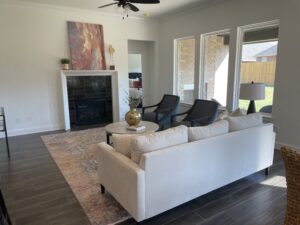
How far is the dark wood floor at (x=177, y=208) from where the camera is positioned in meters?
2.26

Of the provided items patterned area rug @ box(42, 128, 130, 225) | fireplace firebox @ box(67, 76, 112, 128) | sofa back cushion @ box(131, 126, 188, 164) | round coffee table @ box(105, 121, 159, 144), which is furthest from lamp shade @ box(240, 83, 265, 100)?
fireplace firebox @ box(67, 76, 112, 128)

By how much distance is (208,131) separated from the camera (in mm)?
2514

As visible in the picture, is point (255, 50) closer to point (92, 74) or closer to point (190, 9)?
point (190, 9)

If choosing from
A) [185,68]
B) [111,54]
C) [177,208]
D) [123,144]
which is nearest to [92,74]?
[111,54]

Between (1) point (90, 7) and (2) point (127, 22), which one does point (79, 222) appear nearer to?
(1) point (90, 7)

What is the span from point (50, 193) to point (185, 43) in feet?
17.4

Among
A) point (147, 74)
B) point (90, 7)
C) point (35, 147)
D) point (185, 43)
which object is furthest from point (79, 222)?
point (147, 74)

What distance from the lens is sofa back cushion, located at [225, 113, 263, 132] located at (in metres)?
2.79

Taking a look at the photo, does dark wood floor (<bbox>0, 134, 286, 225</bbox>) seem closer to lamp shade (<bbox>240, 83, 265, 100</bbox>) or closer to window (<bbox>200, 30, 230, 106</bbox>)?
lamp shade (<bbox>240, 83, 265, 100</bbox>)

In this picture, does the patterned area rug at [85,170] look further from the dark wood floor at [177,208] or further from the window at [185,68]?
the window at [185,68]

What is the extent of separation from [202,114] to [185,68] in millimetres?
2301

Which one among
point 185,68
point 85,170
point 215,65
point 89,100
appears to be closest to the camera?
point 85,170

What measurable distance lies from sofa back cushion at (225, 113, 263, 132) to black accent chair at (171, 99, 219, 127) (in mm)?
1254

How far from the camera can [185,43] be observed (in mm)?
6461
